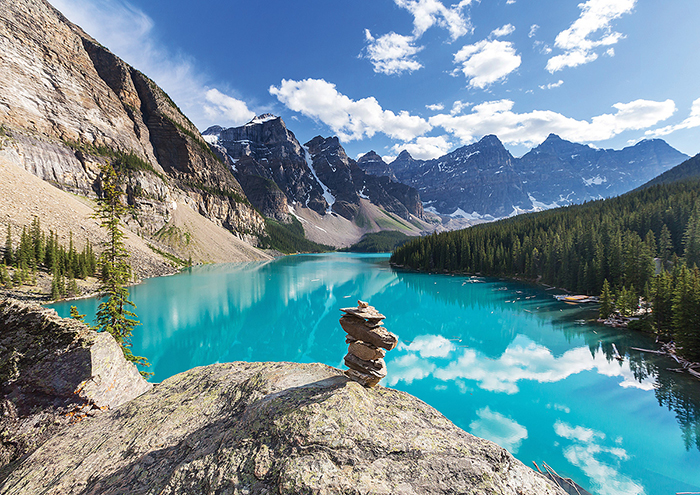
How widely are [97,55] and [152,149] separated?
35092mm

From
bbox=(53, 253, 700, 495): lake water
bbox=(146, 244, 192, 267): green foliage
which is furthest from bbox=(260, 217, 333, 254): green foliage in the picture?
bbox=(53, 253, 700, 495): lake water

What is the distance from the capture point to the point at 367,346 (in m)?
6.47

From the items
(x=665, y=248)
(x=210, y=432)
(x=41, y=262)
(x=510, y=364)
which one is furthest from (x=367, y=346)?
(x=665, y=248)

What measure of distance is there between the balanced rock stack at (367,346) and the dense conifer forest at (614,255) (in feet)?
81.0

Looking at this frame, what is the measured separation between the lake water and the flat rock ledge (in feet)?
34.2

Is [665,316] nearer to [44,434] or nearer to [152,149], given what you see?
[44,434]

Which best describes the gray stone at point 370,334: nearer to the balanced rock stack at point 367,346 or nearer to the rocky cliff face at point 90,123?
the balanced rock stack at point 367,346

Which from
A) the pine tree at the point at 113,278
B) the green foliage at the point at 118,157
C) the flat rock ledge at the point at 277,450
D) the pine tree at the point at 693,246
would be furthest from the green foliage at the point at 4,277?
the pine tree at the point at 693,246

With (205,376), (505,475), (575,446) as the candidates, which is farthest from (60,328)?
(575,446)

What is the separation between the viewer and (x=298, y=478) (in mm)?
3418

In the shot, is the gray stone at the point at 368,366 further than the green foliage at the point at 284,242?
No

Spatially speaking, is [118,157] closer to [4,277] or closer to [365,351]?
[4,277]

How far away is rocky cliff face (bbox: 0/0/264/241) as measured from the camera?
66.6m

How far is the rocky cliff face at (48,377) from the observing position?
17.7 ft
